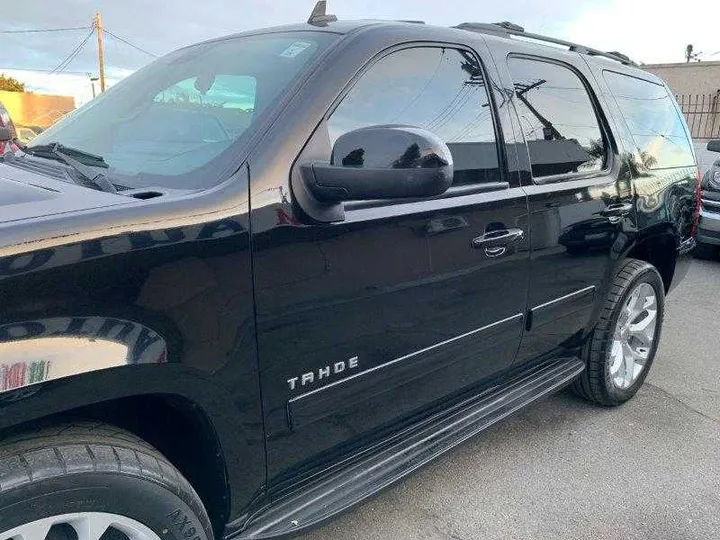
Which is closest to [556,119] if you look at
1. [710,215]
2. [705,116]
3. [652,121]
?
[652,121]

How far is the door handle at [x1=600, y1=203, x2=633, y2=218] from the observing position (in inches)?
114

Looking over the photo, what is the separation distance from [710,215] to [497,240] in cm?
595

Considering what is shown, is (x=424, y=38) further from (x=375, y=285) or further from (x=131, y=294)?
(x=131, y=294)

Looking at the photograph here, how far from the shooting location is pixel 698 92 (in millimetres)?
19391

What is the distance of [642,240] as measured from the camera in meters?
3.25

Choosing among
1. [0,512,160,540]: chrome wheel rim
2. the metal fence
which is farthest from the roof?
the metal fence

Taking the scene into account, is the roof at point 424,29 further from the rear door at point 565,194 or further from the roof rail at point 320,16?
the rear door at point 565,194

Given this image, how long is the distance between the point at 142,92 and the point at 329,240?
1078mm

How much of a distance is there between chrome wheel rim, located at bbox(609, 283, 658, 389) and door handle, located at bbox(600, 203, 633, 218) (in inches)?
19.0

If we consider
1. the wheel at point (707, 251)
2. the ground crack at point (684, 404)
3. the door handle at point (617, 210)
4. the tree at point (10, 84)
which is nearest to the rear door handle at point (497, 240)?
the door handle at point (617, 210)

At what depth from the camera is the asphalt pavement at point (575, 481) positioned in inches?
95.5

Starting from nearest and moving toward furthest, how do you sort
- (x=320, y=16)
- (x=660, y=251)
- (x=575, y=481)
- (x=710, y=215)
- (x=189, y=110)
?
1. (x=189, y=110)
2. (x=320, y=16)
3. (x=575, y=481)
4. (x=660, y=251)
5. (x=710, y=215)

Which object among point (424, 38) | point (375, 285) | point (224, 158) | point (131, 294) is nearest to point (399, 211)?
point (375, 285)

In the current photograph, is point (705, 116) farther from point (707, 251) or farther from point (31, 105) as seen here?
point (31, 105)
